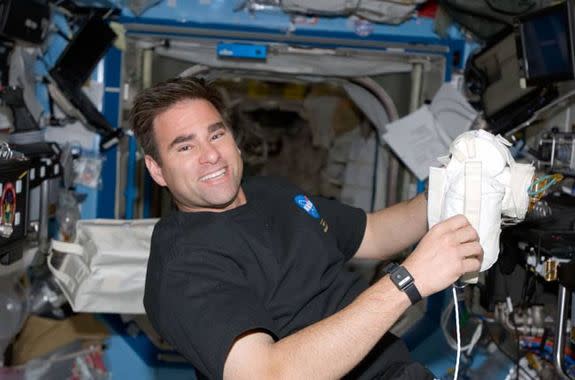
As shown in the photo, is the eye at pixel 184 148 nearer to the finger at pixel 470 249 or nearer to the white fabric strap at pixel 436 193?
the white fabric strap at pixel 436 193

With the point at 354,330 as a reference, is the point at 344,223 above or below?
above

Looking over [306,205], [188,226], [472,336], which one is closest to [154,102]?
[188,226]

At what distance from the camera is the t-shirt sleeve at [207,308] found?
1467 millimetres

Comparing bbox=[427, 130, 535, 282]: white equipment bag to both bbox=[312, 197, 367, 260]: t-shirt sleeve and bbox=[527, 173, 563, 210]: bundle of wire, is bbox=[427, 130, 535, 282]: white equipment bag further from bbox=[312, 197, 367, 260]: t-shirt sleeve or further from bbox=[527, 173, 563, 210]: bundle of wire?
bbox=[312, 197, 367, 260]: t-shirt sleeve

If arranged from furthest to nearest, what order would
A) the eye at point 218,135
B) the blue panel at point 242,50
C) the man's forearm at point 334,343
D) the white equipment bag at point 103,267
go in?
the blue panel at point 242,50, the white equipment bag at point 103,267, the eye at point 218,135, the man's forearm at point 334,343

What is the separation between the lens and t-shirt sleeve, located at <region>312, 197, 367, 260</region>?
87.0 inches

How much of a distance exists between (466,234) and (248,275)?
0.63 m

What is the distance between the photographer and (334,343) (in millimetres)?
1443

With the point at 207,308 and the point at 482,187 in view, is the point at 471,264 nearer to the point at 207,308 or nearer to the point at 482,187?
the point at 482,187

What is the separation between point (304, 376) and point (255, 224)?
0.58 meters

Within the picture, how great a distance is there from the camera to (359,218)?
2.27m

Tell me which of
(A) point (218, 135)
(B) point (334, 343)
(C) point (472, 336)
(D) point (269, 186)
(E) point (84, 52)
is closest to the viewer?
(B) point (334, 343)

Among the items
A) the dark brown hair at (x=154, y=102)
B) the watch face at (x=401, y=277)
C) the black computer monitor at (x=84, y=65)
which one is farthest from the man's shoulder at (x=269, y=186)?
the black computer monitor at (x=84, y=65)

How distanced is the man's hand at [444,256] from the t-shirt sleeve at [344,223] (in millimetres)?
703
